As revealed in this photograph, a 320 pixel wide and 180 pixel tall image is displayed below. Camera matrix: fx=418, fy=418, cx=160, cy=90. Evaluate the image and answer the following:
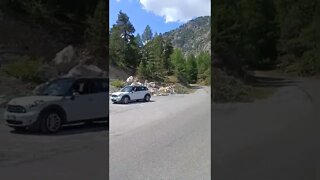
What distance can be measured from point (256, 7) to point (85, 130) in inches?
83.6

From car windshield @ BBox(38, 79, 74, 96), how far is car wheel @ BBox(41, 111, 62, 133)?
186mm

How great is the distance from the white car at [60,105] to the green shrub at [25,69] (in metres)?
0.15

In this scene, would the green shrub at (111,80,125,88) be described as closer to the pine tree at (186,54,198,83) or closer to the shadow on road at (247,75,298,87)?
the pine tree at (186,54,198,83)

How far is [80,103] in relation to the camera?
4043 mm

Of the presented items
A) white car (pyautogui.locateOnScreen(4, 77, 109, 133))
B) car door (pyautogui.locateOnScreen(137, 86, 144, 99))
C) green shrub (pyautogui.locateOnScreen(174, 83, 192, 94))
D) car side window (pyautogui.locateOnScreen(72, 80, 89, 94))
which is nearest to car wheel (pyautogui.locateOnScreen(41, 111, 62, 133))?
white car (pyautogui.locateOnScreen(4, 77, 109, 133))

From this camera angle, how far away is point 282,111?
416 centimetres

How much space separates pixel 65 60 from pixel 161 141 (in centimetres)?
179

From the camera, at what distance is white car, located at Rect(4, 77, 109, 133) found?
3.71 meters

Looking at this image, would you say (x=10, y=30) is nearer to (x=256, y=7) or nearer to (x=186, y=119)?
(x=256, y=7)

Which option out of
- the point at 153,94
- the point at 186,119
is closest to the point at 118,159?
the point at 186,119

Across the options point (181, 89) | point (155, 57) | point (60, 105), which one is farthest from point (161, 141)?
point (155, 57)

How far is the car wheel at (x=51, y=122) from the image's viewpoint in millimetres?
3840

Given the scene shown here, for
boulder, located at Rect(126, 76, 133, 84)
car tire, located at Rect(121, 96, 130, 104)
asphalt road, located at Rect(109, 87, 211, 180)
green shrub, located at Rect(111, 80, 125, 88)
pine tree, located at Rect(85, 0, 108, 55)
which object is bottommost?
asphalt road, located at Rect(109, 87, 211, 180)

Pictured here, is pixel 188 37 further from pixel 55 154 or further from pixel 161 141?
pixel 55 154
